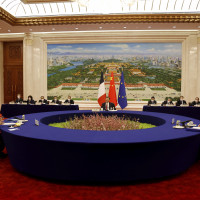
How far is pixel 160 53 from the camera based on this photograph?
1136 cm

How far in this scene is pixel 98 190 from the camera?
2953 millimetres

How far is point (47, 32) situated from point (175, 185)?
1034 cm

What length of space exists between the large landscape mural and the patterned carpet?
28.0ft

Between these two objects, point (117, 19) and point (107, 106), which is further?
point (117, 19)

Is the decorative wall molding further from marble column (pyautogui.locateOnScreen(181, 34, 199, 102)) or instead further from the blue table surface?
the blue table surface

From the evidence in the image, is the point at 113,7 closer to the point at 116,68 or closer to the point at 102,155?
the point at 116,68

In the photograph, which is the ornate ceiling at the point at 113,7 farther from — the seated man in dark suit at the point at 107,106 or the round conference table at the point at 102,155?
the round conference table at the point at 102,155

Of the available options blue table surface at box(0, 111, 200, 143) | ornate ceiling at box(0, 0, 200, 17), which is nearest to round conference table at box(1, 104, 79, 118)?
ornate ceiling at box(0, 0, 200, 17)

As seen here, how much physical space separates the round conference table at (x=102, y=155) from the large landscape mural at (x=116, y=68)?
329 inches

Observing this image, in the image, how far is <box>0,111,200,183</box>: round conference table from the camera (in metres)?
2.92

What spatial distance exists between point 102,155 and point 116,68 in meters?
9.10

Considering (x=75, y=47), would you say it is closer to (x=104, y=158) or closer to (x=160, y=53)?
(x=160, y=53)

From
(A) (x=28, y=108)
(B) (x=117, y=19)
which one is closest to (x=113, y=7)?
(B) (x=117, y=19)

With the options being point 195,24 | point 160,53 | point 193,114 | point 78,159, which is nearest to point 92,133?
point 78,159
